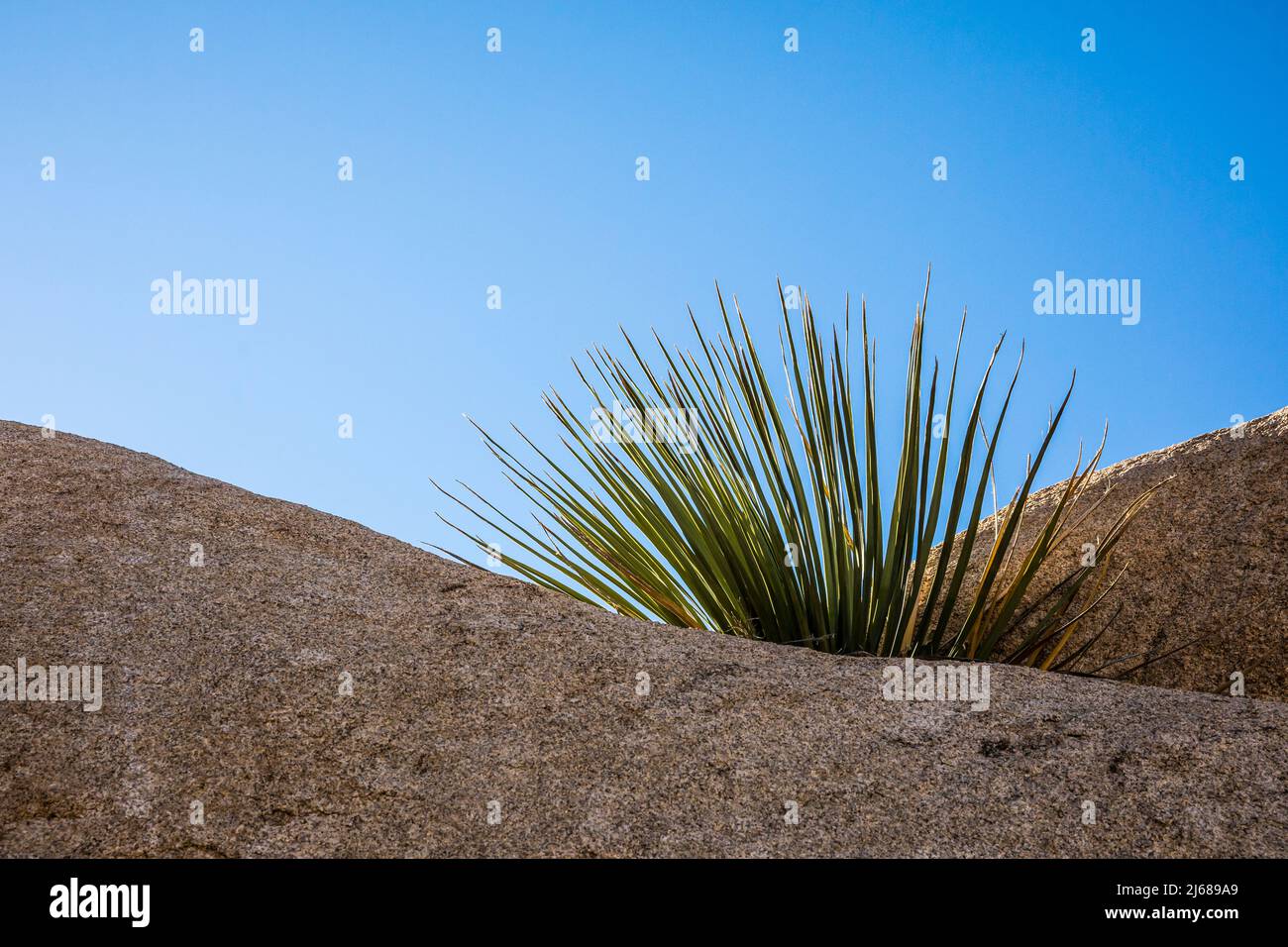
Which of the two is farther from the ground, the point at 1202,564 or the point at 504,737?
the point at 1202,564

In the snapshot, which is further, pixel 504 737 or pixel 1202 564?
pixel 1202 564

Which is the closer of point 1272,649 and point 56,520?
point 56,520

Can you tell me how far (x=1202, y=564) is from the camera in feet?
11.7

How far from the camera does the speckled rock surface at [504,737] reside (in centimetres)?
174

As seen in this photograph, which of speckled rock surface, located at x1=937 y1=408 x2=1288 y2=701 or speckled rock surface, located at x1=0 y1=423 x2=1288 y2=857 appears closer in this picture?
speckled rock surface, located at x1=0 y1=423 x2=1288 y2=857

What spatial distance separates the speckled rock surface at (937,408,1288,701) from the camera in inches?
132

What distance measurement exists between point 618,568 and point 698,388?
2.02 feet

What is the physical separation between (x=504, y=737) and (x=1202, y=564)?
8.75ft

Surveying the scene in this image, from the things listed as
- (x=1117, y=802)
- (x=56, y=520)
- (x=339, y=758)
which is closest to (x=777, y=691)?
(x=1117, y=802)

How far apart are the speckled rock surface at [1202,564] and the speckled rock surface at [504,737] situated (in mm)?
1191

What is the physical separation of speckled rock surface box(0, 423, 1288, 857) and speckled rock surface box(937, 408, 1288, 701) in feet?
3.91

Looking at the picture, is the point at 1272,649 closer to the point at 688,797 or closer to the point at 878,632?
the point at 878,632
